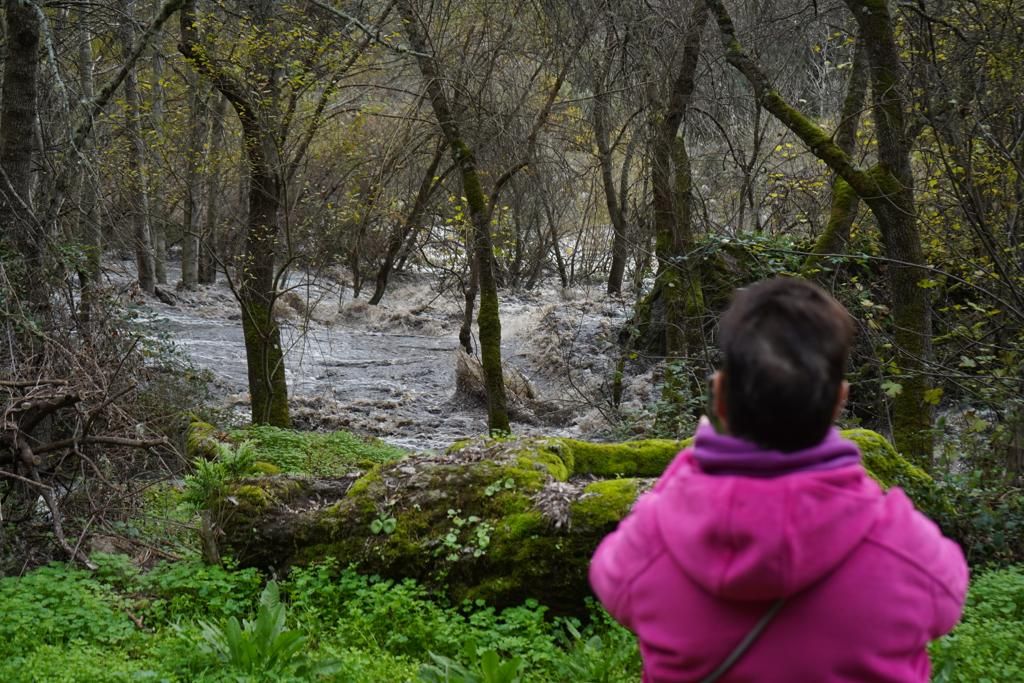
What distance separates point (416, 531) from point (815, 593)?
4122 millimetres

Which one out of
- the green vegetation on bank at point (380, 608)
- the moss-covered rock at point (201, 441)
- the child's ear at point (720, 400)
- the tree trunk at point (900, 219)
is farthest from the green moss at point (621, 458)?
the child's ear at point (720, 400)

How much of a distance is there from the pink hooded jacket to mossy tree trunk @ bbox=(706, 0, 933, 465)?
19.9 feet

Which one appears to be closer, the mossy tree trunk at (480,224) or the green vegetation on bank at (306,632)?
the green vegetation on bank at (306,632)

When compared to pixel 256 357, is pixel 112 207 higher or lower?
higher

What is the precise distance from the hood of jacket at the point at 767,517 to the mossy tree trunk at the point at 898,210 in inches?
242

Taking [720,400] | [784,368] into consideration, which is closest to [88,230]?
[720,400]

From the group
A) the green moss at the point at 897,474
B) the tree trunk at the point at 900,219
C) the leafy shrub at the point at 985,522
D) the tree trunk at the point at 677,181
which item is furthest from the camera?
the tree trunk at the point at 677,181

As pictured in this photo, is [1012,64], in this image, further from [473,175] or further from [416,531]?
[473,175]

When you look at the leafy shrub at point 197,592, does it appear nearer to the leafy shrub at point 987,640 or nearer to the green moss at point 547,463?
the green moss at point 547,463

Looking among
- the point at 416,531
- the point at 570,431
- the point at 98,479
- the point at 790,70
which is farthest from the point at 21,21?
the point at 790,70

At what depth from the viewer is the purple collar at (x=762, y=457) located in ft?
5.78

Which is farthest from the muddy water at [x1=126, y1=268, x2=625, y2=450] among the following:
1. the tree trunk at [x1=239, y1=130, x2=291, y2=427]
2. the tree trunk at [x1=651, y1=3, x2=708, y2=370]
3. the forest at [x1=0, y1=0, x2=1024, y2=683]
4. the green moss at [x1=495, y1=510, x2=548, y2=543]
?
the green moss at [x1=495, y1=510, x2=548, y2=543]

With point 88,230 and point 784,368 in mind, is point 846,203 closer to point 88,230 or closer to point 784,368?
point 88,230

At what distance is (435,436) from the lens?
591 inches
